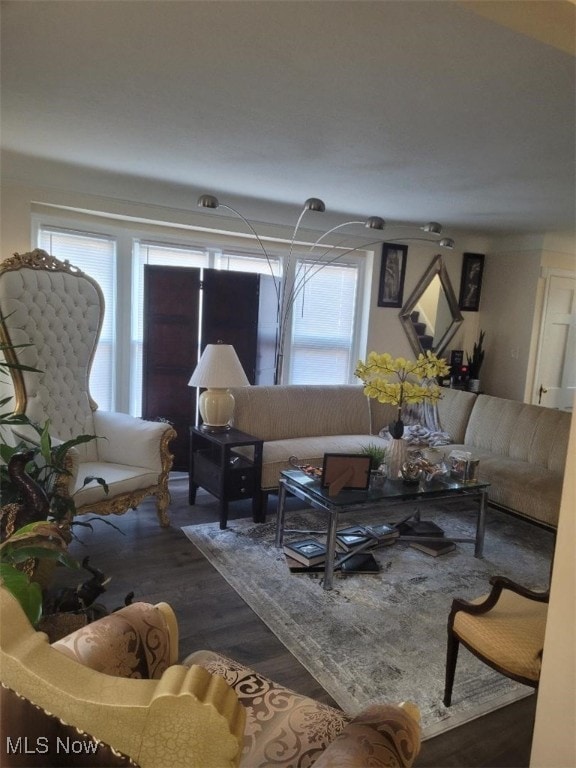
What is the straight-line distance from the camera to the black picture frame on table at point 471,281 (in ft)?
19.6

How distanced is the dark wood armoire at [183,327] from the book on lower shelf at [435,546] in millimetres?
2203

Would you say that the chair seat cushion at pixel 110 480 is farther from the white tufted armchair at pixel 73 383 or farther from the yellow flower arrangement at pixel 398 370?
the yellow flower arrangement at pixel 398 370

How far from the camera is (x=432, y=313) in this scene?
5977 mm

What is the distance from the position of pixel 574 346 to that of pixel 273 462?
4175 mm

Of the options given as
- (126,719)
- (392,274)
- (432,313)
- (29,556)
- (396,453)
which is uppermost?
(392,274)

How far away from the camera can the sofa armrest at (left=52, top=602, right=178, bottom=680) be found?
3.45ft

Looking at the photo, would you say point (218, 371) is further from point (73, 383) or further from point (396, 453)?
point (396, 453)

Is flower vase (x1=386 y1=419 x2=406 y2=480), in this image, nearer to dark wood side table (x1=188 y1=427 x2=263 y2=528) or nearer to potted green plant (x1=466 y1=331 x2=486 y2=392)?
dark wood side table (x1=188 y1=427 x2=263 y2=528)

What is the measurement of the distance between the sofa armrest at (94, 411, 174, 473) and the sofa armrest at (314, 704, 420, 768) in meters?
2.47

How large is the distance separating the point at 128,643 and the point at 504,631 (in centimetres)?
124

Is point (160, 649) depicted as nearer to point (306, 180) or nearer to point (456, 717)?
point (456, 717)

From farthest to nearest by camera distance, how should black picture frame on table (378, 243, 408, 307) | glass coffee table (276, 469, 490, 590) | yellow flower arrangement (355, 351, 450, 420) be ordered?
black picture frame on table (378, 243, 408, 307) < yellow flower arrangement (355, 351, 450, 420) < glass coffee table (276, 469, 490, 590)

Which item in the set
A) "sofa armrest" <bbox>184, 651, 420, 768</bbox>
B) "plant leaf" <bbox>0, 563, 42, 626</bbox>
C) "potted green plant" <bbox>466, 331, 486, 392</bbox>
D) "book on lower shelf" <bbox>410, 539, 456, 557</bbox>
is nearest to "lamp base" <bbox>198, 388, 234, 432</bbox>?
"book on lower shelf" <bbox>410, 539, 456, 557</bbox>

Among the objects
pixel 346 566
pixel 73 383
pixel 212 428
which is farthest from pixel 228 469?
pixel 73 383
